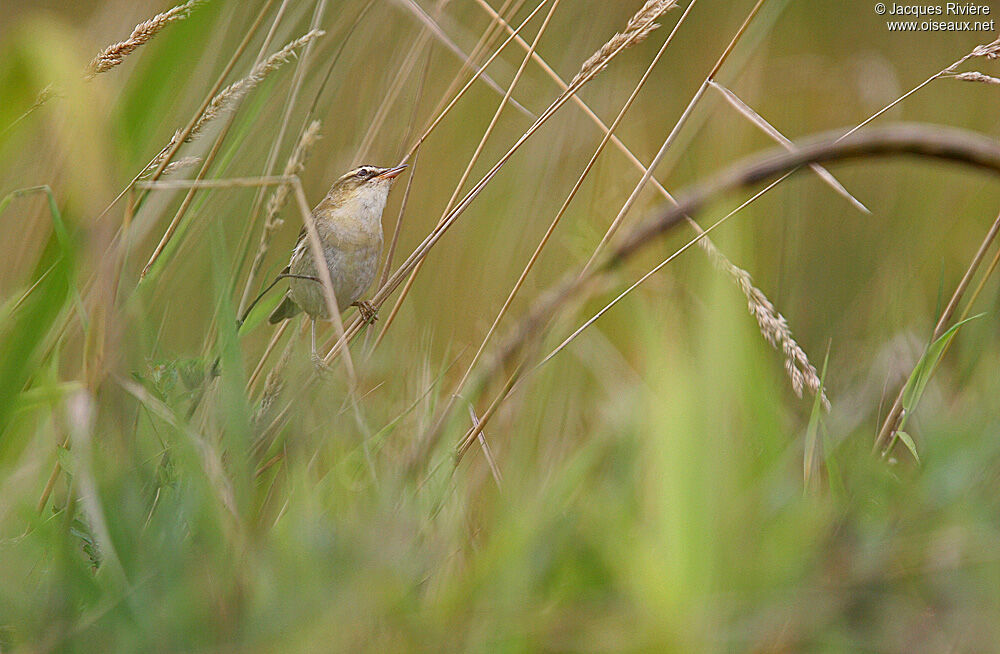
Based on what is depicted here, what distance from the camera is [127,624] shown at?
0.56 m

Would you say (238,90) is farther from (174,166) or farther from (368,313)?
(368,313)

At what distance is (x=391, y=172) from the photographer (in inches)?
71.6

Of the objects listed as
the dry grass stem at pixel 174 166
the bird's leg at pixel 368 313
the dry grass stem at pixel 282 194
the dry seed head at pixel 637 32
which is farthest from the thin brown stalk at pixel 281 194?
the dry seed head at pixel 637 32

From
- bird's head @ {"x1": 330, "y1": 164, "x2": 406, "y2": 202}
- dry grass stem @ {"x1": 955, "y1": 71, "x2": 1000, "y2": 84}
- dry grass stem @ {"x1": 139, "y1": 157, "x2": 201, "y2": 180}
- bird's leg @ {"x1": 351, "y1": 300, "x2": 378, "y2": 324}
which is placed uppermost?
dry grass stem @ {"x1": 139, "y1": 157, "x2": 201, "y2": 180}

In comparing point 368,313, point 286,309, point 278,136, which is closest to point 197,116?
point 278,136

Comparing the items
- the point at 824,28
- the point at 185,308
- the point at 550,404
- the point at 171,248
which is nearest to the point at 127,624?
the point at 171,248

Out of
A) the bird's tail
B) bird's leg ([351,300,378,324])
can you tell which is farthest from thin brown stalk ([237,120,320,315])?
the bird's tail

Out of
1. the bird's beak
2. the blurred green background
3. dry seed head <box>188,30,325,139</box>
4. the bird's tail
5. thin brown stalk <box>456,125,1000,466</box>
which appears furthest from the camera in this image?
the bird's tail

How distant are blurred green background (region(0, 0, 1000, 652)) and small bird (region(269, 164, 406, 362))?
0.27 m

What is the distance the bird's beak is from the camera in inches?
68.3

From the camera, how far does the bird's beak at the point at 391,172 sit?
68.3 inches

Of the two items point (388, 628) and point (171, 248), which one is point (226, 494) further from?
point (171, 248)

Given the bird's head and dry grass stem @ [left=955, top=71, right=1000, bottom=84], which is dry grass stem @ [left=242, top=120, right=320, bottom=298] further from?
dry grass stem @ [left=955, top=71, right=1000, bottom=84]

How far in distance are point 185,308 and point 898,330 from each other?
115cm
